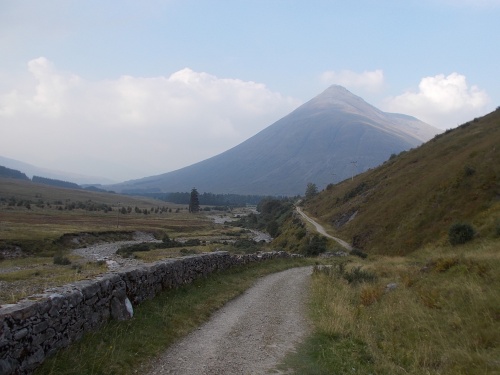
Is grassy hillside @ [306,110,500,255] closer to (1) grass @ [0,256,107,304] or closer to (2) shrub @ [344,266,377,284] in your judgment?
(2) shrub @ [344,266,377,284]

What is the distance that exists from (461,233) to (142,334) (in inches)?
1021

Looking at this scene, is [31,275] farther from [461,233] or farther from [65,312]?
[461,233]

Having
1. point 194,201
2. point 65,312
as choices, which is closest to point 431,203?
point 65,312

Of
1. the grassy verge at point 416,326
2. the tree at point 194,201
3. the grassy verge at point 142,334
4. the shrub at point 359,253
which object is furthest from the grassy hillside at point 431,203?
the tree at point 194,201

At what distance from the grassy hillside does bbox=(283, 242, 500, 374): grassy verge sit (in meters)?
14.5

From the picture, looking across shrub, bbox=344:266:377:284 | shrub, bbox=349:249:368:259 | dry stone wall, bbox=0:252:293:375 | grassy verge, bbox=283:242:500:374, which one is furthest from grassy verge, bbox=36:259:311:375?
shrub, bbox=349:249:368:259

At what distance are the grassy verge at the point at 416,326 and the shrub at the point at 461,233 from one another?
1367 centimetres

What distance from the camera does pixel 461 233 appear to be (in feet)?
97.3

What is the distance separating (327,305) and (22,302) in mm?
11325

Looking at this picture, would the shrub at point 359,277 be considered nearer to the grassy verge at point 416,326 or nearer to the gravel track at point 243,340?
the grassy verge at point 416,326

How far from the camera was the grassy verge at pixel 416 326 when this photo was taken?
9047 millimetres

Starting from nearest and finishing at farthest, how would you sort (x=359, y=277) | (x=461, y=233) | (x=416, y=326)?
1. (x=416, y=326)
2. (x=359, y=277)
3. (x=461, y=233)

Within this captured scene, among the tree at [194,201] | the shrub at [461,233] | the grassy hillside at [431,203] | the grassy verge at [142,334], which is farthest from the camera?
the tree at [194,201]

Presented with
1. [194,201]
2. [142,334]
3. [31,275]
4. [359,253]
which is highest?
[142,334]
